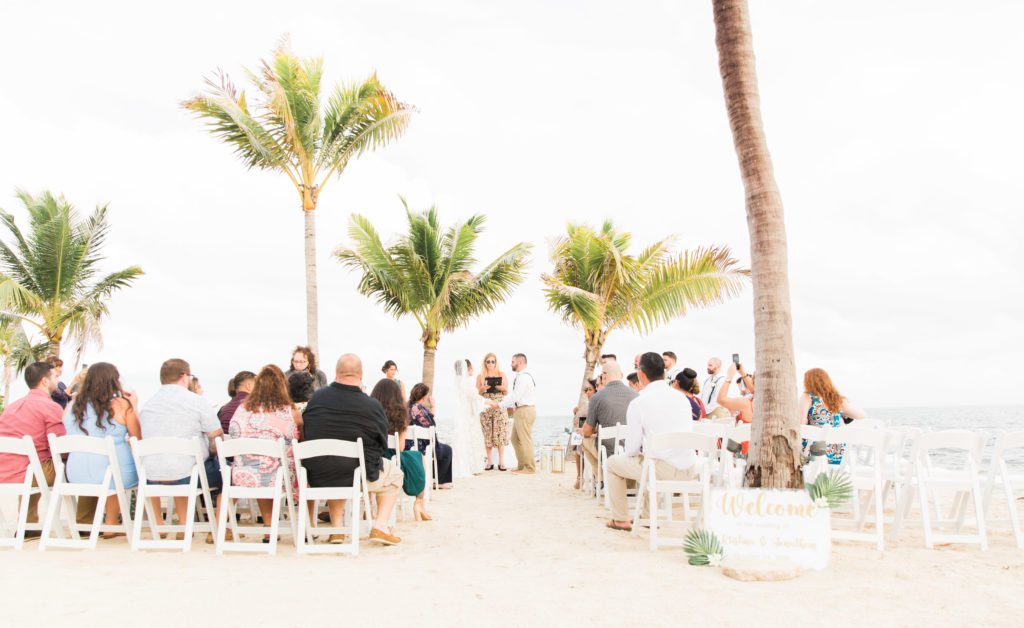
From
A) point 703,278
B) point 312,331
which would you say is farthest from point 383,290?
point 703,278

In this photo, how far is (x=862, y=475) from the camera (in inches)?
260

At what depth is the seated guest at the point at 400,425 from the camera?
7141 millimetres

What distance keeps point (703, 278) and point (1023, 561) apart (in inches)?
442

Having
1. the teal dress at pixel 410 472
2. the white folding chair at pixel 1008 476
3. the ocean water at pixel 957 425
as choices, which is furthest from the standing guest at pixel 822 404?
the teal dress at pixel 410 472

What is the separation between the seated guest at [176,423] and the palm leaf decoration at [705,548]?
4167mm

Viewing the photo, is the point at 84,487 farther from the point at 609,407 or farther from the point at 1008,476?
the point at 1008,476

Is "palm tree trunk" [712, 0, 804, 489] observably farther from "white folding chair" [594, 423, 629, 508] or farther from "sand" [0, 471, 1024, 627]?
"white folding chair" [594, 423, 629, 508]

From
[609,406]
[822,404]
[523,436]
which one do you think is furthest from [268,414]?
[523,436]

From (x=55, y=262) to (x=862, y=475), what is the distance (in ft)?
66.9

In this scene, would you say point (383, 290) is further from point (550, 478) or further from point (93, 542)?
point (93, 542)

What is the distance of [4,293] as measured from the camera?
16.8 metres

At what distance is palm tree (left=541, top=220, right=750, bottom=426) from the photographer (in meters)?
16.0

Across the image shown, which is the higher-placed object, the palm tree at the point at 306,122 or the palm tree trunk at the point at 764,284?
the palm tree at the point at 306,122

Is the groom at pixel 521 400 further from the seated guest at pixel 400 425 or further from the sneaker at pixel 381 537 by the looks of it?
the sneaker at pixel 381 537
